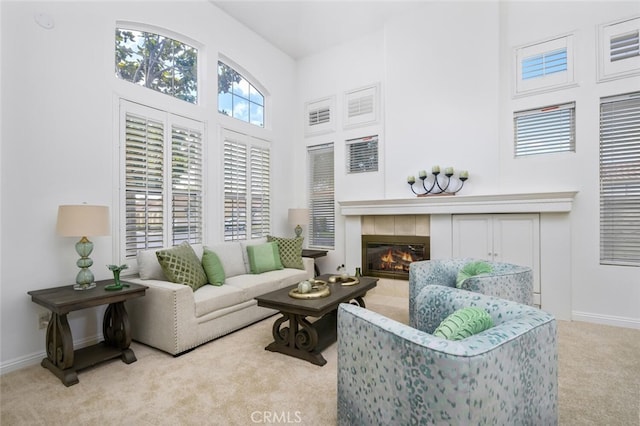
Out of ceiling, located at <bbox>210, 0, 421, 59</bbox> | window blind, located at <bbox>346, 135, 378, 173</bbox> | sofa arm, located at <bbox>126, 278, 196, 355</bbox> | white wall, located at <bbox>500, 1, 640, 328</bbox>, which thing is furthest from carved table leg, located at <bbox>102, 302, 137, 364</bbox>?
white wall, located at <bbox>500, 1, 640, 328</bbox>

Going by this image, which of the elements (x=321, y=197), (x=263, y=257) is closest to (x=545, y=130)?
(x=321, y=197)

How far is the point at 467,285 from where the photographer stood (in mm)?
2439

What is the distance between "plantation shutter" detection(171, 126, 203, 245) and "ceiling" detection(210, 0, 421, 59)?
6.50 feet

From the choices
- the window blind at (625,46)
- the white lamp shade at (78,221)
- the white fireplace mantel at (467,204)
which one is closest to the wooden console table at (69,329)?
the white lamp shade at (78,221)

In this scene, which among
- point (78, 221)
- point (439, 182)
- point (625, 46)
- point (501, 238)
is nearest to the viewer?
point (78, 221)

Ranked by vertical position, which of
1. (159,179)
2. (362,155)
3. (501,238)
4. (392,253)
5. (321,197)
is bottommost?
(392,253)

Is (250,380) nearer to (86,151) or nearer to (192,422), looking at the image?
(192,422)

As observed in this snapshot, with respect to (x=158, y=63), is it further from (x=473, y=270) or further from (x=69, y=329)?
(x=473, y=270)

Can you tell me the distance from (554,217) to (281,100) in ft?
14.2

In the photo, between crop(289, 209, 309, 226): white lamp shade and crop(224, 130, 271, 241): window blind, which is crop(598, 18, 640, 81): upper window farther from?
crop(224, 130, 271, 241): window blind

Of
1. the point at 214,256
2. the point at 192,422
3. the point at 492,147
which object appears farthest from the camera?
the point at 492,147

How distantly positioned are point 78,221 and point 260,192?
106 inches

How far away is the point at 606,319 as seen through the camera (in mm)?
3297

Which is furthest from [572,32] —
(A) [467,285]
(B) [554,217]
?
(A) [467,285]
